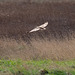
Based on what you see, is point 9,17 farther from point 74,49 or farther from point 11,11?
point 74,49

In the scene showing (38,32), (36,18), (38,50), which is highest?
(36,18)

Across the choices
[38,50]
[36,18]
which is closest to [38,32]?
[36,18]

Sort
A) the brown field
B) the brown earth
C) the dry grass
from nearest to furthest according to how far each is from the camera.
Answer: the dry grass
the brown field
the brown earth

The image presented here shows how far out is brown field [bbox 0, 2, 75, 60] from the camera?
1316 centimetres

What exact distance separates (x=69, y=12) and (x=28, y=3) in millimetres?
4744

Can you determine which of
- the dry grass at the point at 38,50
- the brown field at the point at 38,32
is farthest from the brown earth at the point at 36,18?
the dry grass at the point at 38,50

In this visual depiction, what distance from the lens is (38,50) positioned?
1341cm

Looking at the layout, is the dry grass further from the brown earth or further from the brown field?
the brown earth

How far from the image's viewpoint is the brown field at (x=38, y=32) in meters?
13.2

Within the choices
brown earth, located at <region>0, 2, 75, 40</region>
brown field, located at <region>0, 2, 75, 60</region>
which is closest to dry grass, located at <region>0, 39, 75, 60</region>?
brown field, located at <region>0, 2, 75, 60</region>

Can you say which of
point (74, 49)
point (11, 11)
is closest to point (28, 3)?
point (11, 11)

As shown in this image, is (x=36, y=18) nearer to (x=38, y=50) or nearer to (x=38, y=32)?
(x=38, y=32)

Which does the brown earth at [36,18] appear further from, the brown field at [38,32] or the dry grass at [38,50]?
the dry grass at [38,50]

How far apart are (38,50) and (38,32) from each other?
496 centimetres
